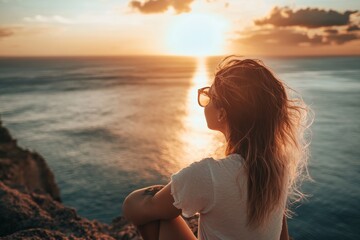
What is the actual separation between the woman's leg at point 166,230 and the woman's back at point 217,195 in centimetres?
48

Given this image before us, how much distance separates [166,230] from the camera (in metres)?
2.89

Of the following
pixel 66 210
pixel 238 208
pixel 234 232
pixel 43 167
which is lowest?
pixel 43 167

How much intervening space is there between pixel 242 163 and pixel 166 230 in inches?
40.5

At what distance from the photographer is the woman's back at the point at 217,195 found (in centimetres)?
210

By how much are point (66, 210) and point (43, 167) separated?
9.33 m

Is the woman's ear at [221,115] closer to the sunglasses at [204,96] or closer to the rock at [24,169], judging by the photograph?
the sunglasses at [204,96]

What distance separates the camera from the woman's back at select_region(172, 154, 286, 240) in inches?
82.7

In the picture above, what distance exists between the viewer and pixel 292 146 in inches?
101

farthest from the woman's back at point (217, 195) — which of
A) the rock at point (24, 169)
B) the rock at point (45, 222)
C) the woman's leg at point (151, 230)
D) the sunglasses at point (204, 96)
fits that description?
the rock at point (24, 169)

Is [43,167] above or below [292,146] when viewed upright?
below

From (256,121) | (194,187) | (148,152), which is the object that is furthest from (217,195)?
(148,152)

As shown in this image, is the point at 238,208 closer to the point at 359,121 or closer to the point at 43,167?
the point at 43,167

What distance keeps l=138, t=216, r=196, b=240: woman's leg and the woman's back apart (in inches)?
18.8

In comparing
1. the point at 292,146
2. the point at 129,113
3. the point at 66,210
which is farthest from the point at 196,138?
the point at 292,146
